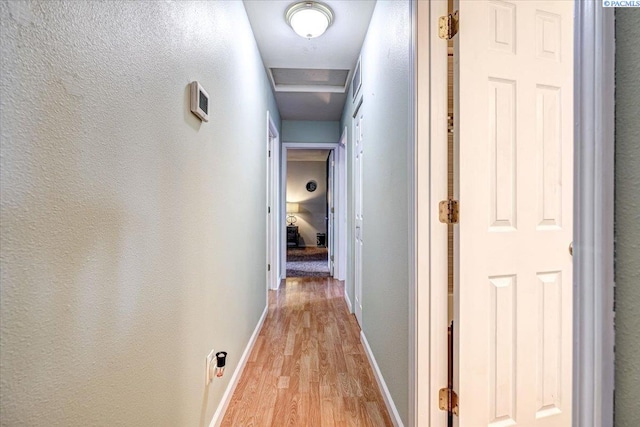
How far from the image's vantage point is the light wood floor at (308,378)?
1.47m

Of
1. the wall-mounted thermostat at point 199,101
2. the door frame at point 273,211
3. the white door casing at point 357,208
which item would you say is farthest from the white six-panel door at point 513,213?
the door frame at point 273,211

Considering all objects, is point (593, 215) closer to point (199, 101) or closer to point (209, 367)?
point (199, 101)

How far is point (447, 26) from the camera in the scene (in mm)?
1128

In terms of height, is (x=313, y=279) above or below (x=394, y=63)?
below

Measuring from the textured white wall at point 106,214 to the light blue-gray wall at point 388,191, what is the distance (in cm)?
85

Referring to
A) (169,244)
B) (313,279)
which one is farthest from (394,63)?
(313,279)

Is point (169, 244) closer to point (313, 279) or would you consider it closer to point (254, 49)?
point (254, 49)

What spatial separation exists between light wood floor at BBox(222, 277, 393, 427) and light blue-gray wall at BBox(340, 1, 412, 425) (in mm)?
183

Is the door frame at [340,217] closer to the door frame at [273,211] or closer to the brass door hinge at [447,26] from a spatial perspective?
the door frame at [273,211]

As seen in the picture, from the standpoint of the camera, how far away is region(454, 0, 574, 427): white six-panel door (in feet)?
3.65

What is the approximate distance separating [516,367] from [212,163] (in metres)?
1.54

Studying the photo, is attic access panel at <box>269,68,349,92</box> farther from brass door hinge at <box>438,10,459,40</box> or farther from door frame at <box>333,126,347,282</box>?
brass door hinge at <box>438,10,459,40</box>

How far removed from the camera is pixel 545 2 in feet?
3.89

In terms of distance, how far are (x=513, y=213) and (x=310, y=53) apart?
2.08 m
